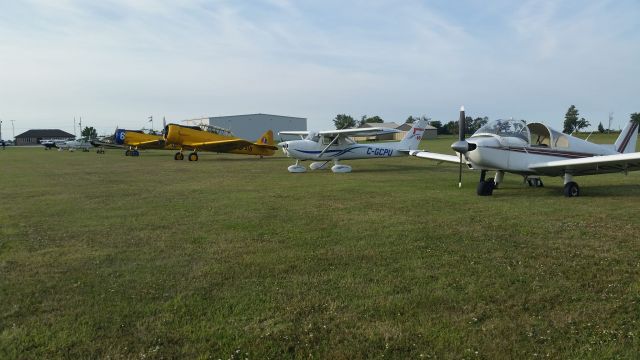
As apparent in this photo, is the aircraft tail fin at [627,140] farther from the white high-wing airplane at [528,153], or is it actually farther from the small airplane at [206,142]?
the small airplane at [206,142]

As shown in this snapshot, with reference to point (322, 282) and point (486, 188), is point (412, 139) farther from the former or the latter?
point (322, 282)

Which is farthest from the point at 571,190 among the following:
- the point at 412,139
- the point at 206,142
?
the point at 206,142

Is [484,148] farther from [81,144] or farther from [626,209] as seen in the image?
[81,144]

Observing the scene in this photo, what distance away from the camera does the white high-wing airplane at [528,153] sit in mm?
10078

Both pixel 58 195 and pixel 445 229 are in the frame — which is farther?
pixel 58 195

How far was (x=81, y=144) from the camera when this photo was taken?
47.1 m

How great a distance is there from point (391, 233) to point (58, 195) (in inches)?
338

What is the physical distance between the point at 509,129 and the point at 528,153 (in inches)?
28.2

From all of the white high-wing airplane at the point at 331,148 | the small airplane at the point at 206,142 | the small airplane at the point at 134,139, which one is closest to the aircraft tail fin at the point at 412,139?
the white high-wing airplane at the point at 331,148

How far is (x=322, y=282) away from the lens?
14.1 ft

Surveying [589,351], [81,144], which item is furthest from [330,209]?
[81,144]

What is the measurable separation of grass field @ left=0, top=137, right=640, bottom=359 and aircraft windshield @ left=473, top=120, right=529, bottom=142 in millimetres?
2647

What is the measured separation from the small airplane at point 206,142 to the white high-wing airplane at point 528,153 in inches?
725

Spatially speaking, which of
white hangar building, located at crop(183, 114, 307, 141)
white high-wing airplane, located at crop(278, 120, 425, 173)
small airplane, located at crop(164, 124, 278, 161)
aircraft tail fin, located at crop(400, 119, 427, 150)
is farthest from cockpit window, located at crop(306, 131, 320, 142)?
white hangar building, located at crop(183, 114, 307, 141)
